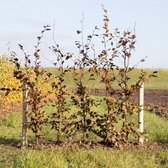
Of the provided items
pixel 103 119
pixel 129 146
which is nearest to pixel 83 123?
→ pixel 103 119

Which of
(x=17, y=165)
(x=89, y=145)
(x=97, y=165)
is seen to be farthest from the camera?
(x=89, y=145)

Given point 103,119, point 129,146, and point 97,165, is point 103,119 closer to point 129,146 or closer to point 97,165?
point 129,146

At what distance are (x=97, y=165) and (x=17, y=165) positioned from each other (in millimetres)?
1405

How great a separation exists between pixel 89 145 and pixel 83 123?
0.53m

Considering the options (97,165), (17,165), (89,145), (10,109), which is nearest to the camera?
(17,165)

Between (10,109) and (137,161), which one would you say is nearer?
(137,161)

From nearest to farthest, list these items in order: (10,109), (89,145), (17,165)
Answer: (17,165), (89,145), (10,109)

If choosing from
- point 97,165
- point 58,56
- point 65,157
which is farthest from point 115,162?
point 58,56

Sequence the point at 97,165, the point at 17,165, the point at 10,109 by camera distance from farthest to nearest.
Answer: the point at 10,109, the point at 97,165, the point at 17,165

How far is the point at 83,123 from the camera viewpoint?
10.9 metres

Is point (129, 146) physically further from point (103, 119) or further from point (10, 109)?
point (10, 109)

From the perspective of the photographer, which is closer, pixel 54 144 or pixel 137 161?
pixel 137 161

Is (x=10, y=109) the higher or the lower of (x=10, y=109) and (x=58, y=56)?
the lower

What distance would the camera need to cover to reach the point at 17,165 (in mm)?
8094
